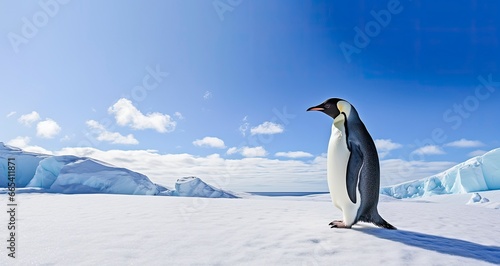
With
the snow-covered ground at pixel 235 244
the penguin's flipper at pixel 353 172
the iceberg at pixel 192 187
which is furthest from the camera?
the iceberg at pixel 192 187

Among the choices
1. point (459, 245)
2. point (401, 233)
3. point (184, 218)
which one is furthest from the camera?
point (184, 218)

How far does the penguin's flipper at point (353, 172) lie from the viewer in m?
2.77

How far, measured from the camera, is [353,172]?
9.09 feet

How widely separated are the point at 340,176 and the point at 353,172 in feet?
0.49

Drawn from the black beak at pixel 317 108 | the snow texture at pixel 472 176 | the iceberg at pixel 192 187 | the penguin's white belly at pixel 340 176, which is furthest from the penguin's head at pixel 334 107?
the snow texture at pixel 472 176

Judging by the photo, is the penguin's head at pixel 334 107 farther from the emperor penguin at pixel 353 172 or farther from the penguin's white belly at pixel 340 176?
the penguin's white belly at pixel 340 176

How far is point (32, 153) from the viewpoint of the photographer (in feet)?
54.9

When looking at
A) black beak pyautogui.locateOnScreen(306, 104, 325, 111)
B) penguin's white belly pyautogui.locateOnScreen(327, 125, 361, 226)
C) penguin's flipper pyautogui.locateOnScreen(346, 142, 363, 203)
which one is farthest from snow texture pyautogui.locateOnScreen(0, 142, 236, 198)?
penguin's flipper pyautogui.locateOnScreen(346, 142, 363, 203)

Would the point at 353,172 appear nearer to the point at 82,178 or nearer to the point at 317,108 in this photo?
the point at 317,108

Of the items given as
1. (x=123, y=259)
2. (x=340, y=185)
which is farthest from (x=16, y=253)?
(x=340, y=185)

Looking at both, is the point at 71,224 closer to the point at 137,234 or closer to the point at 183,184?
the point at 137,234

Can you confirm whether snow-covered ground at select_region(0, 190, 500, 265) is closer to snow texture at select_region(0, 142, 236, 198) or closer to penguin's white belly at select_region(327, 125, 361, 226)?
penguin's white belly at select_region(327, 125, 361, 226)

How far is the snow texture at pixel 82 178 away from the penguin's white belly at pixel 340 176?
1345 cm

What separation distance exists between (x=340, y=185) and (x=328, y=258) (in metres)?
1.09
